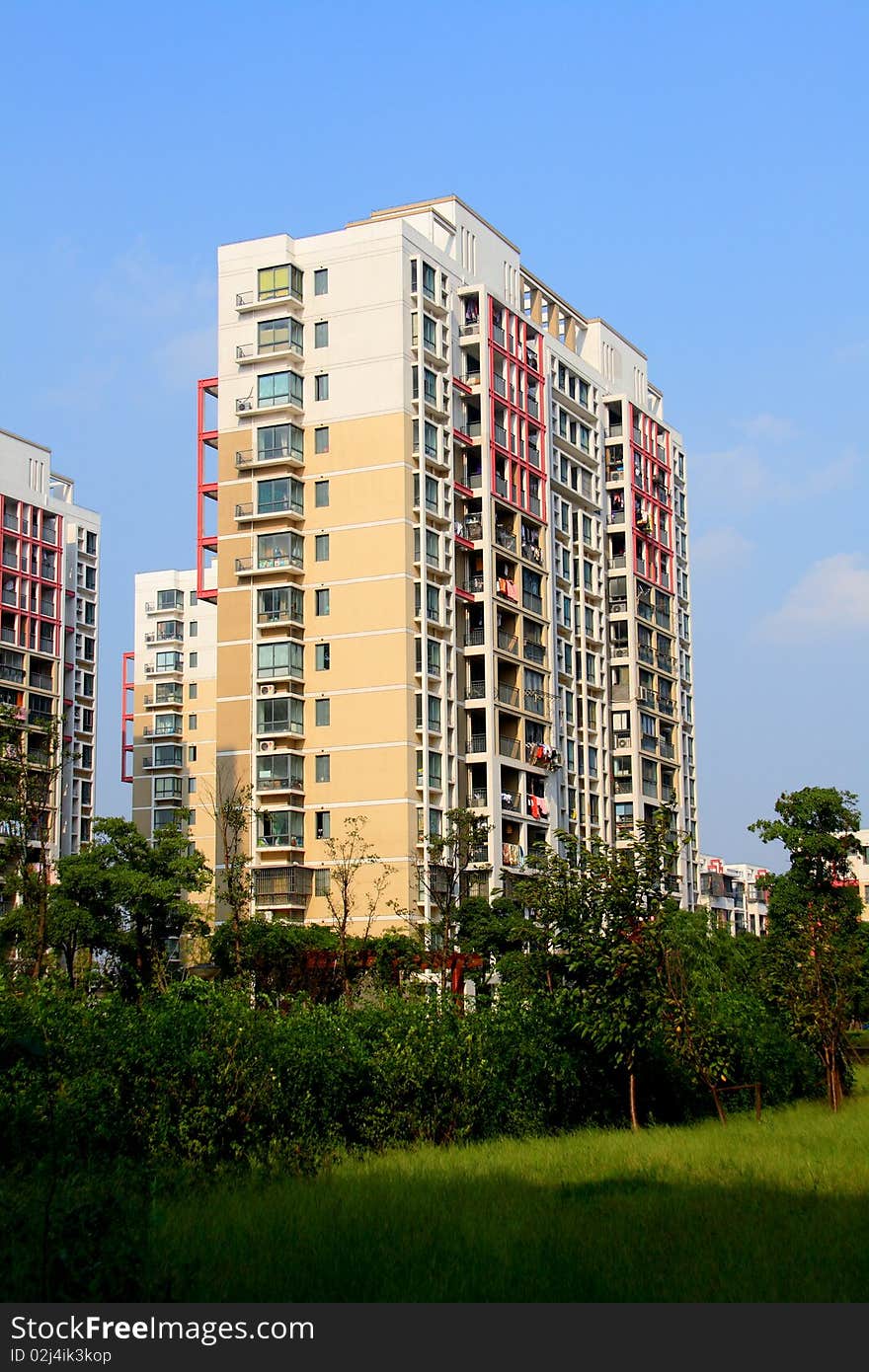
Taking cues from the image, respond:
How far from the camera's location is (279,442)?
199 ft

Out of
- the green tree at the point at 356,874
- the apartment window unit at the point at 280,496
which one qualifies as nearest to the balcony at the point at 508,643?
the apartment window unit at the point at 280,496

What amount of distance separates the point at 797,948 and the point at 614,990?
7591 millimetres

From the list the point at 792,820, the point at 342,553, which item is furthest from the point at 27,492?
the point at 792,820

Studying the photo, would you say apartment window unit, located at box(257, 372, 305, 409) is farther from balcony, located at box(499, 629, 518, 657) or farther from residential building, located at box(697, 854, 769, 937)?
residential building, located at box(697, 854, 769, 937)

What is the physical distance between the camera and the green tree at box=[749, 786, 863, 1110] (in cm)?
Result: 2838

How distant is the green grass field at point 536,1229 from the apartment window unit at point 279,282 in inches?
1836

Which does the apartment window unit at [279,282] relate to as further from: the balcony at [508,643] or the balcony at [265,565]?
the balcony at [508,643]

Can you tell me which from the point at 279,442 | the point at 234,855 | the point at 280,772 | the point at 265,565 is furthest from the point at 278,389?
the point at 234,855

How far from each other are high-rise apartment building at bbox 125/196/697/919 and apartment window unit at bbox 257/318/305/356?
0.08 metres

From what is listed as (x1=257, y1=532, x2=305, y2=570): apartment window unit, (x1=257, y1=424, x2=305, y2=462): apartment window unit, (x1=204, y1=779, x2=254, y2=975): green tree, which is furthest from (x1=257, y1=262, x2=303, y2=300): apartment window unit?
(x1=204, y1=779, x2=254, y2=975): green tree

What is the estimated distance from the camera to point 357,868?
184ft

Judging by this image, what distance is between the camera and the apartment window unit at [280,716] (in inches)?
2296

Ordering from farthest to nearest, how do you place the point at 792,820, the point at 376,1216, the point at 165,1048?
the point at 792,820 < the point at 165,1048 < the point at 376,1216

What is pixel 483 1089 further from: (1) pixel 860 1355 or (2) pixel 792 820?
(2) pixel 792 820
